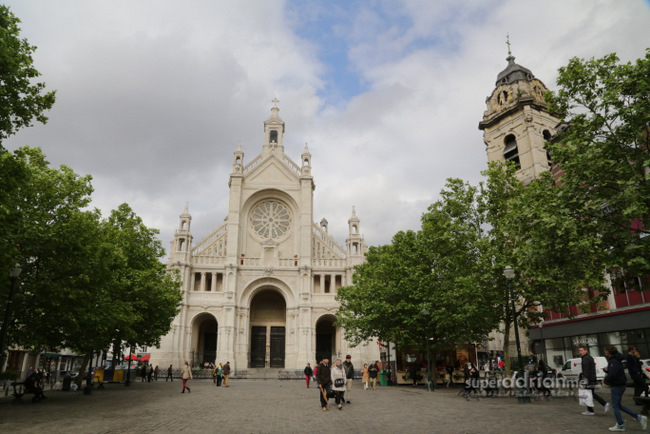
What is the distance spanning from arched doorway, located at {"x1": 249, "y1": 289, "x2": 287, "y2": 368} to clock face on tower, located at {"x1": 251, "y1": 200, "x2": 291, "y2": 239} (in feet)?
21.7

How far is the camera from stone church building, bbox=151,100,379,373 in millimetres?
45844

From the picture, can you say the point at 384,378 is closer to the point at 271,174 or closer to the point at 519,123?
the point at 519,123

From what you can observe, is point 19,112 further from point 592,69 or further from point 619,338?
point 619,338

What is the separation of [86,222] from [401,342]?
20079 mm

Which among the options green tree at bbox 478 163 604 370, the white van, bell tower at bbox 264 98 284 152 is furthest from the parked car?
bell tower at bbox 264 98 284 152

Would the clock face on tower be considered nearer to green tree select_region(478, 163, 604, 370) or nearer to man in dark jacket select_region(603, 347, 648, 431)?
green tree select_region(478, 163, 604, 370)

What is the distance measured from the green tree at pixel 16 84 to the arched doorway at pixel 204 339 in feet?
119

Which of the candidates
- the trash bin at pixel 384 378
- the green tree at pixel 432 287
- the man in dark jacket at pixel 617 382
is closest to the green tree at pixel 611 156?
the man in dark jacket at pixel 617 382

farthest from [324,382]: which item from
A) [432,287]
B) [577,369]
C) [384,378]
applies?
[384,378]

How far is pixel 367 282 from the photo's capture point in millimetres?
34562

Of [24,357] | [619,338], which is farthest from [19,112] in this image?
[24,357]

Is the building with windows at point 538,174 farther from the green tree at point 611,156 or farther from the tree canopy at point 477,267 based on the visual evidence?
the green tree at point 611,156

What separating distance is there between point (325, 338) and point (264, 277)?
10.5m

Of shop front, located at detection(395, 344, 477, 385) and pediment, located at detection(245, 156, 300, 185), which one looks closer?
shop front, located at detection(395, 344, 477, 385)
